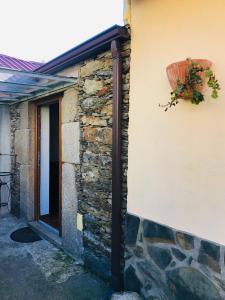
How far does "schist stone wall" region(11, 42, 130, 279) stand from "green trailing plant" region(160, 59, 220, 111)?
88 centimetres

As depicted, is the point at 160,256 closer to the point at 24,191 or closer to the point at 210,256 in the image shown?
the point at 210,256

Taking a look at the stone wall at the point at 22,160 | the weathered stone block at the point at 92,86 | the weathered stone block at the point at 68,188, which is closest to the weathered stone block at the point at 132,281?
the weathered stone block at the point at 68,188

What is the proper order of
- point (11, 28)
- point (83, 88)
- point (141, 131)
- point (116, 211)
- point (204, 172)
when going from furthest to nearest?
point (11, 28), point (83, 88), point (116, 211), point (141, 131), point (204, 172)

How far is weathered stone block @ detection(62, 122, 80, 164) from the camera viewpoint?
375cm

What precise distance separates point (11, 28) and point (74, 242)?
12.1 metres

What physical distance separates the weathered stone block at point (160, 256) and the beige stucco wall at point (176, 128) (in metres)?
0.29

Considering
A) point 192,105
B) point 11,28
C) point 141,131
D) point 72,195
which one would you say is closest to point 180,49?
point 192,105

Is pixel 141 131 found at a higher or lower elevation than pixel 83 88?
lower

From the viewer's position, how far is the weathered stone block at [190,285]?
217cm

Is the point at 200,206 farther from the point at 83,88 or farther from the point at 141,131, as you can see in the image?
the point at 83,88

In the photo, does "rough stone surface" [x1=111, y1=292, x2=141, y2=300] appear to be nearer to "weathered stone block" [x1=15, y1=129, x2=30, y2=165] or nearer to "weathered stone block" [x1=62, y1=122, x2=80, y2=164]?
"weathered stone block" [x1=62, y1=122, x2=80, y2=164]

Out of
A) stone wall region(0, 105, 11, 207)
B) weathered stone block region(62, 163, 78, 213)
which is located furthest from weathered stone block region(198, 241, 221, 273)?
stone wall region(0, 105, 11, 207)

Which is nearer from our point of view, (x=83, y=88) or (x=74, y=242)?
(x=83, y=88)

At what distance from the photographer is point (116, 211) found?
3006 millimetres
